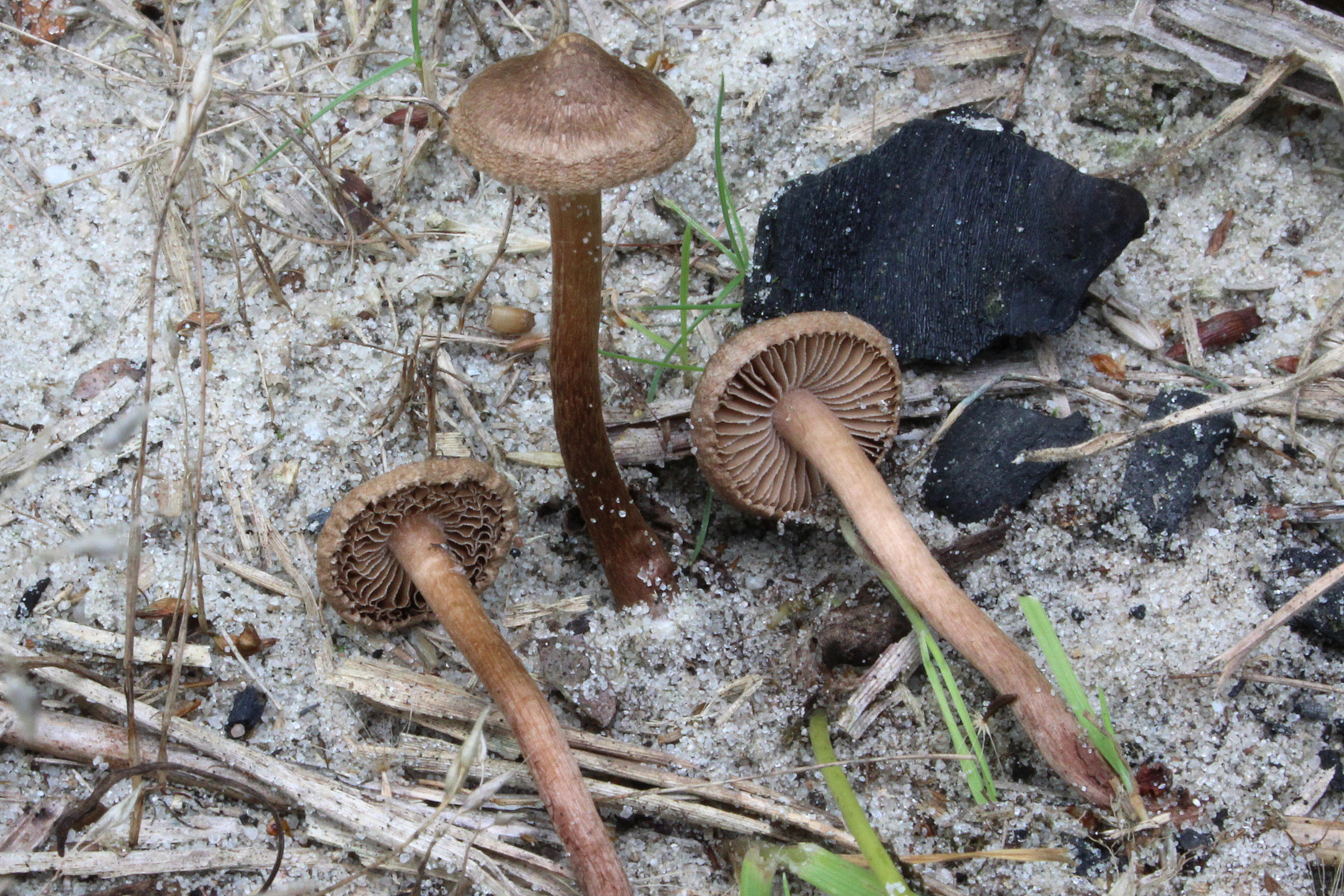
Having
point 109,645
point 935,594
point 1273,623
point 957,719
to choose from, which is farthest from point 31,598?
point 1273,623

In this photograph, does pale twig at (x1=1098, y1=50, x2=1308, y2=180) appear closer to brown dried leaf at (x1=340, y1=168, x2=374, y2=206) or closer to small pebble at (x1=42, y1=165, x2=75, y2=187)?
brown dried leaf at (x1=340, y1=168, x2=374, y2=206)

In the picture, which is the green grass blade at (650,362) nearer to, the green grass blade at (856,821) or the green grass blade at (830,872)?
the green grass blade at (856,821)

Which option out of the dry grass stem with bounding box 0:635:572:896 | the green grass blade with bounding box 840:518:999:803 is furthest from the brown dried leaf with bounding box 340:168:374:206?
the green grass blade with bounding box 840:518:999:803

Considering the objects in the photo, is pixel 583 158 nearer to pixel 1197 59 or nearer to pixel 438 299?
pixel 438 299

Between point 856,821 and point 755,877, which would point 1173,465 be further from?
point 755,877

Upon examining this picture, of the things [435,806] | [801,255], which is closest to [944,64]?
[801,255]

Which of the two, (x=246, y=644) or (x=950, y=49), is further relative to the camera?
(x=950, y=49)
